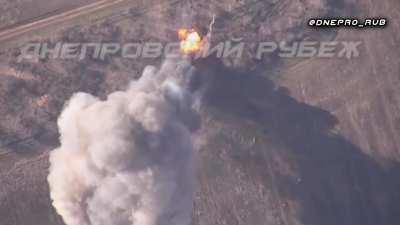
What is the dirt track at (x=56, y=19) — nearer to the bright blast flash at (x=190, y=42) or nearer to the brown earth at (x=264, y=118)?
the brown earth at (x=264, y=118)

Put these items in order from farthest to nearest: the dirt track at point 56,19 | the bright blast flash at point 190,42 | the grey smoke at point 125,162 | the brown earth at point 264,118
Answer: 1. the dirt track at point 56,19
2. the bright blast flash at point 190,42
3. the brown earth at point 264,118
4. the grey smoke at point 125,162

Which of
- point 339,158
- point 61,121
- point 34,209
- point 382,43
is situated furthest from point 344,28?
point 34,209

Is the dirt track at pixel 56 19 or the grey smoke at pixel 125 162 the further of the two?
the dirt track at pixel 56 19

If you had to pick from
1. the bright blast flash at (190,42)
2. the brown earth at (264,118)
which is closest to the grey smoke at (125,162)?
the brown earth at (264,118)

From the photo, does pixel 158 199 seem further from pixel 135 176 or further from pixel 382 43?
pixel 382 43

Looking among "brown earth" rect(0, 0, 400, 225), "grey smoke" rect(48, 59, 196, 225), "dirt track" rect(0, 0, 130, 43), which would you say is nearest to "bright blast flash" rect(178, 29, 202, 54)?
"brown earth" rect(0, 0, 400, 225)

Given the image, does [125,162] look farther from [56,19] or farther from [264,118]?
[56,19]
